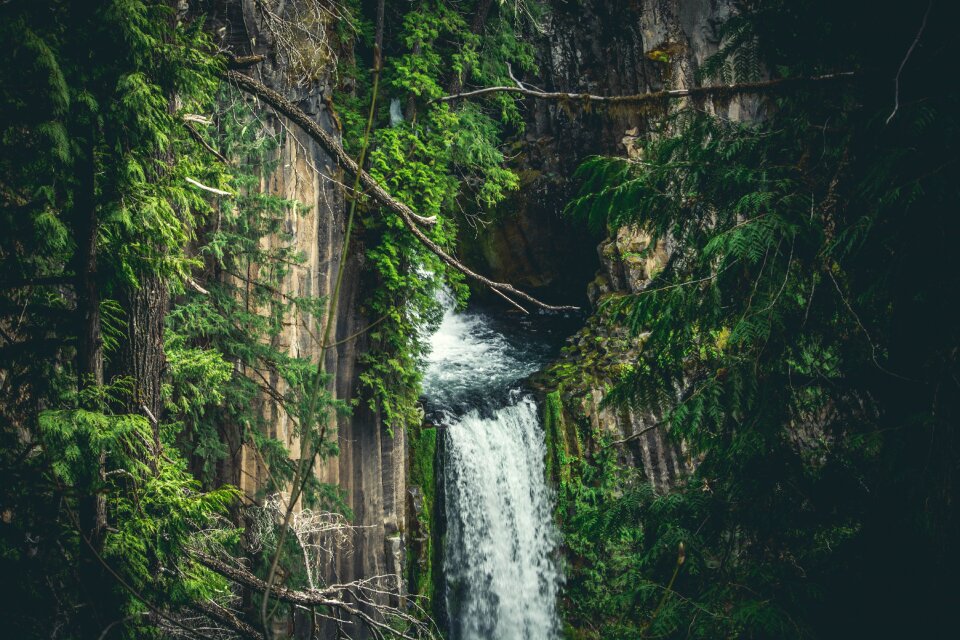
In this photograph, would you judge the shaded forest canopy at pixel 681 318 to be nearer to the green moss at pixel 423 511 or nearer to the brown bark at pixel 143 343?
the brown bark at pixel 143 343

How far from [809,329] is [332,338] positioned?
576 cm

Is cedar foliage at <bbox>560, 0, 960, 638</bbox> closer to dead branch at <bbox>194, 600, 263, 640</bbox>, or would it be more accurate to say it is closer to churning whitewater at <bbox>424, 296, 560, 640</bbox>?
dead branch at <bbox>194, 600, 263, 640</bbox>

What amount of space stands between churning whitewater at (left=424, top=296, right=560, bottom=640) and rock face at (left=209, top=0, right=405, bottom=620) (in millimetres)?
1355

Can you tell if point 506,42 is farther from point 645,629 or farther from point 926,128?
point 645,629

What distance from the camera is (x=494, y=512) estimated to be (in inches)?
420

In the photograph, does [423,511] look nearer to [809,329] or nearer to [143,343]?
[143,343]

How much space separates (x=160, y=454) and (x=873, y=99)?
13.7 feet

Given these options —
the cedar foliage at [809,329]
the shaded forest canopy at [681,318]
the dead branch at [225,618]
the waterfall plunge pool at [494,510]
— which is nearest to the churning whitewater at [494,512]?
the waterfall plunge pool at [494,510]

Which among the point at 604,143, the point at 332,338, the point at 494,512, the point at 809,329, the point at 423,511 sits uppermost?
the point at 604,143

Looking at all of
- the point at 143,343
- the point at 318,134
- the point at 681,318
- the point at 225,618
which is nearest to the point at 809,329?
the point at 681,318

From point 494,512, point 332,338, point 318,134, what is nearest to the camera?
point 318,134

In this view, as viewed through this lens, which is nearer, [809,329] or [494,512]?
[809,329]

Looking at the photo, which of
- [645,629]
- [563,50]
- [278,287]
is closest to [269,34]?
[278,287]

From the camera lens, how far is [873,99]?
3.28m
